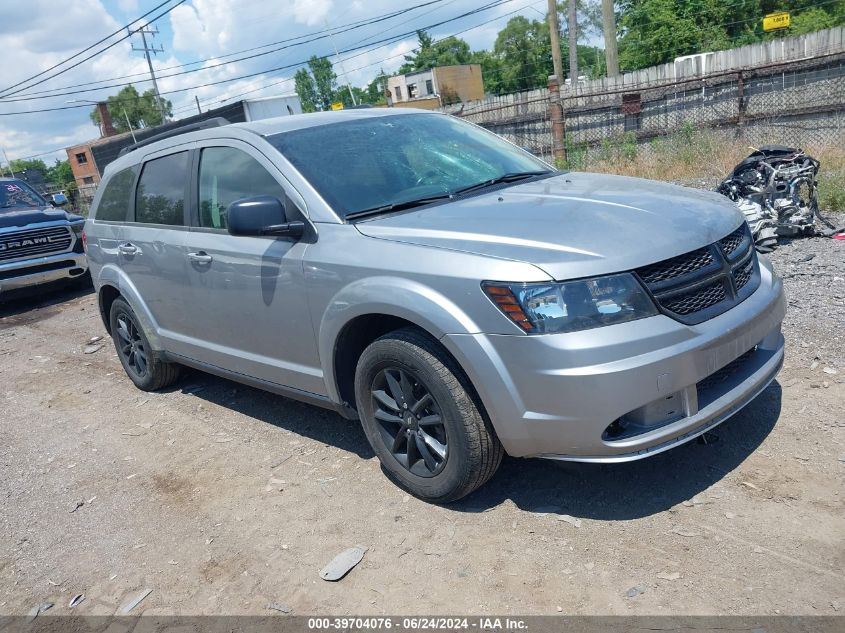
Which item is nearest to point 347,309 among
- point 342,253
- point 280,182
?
point 342,253

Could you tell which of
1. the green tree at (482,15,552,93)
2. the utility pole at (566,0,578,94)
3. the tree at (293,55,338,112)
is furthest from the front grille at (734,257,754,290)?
the tree at (293,55,338,112)

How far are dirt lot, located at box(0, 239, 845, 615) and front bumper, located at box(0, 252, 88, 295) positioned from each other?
6258 millimetres

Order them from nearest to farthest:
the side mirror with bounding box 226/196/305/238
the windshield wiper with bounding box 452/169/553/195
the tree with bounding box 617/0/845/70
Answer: the side mirror with bounding box 226/196/305/238 < the windshield wiper with bounding box 452/169/553/195 < the tree with bounding box 617/0/845/70

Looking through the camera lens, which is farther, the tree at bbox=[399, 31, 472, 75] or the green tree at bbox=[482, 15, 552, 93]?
the tree at bbox=[399, 31, 472, 75]

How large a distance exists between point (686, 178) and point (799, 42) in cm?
931

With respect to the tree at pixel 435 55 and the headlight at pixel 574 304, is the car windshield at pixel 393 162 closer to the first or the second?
the headlight at pixel 574 304

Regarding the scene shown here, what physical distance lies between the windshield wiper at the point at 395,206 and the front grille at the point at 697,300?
1377 millimetres

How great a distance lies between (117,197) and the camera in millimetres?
5672

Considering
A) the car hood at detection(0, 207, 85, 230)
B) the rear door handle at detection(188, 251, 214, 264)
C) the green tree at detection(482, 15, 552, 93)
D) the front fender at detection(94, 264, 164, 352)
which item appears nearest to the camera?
the rear door handle at detection(188, 251, 214, 264)

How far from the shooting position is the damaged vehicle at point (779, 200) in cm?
680

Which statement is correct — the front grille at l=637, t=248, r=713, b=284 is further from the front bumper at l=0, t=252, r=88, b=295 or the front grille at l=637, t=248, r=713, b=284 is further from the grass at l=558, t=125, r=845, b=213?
the front bumper at l=0, t=252, r=88, b=295

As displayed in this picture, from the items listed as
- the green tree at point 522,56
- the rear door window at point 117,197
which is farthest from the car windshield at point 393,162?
the green tree at point 522,56

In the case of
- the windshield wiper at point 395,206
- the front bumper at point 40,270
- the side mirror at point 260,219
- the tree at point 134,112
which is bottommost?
the front bumper at point 40,270

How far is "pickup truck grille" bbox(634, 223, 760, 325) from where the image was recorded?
3.01m
